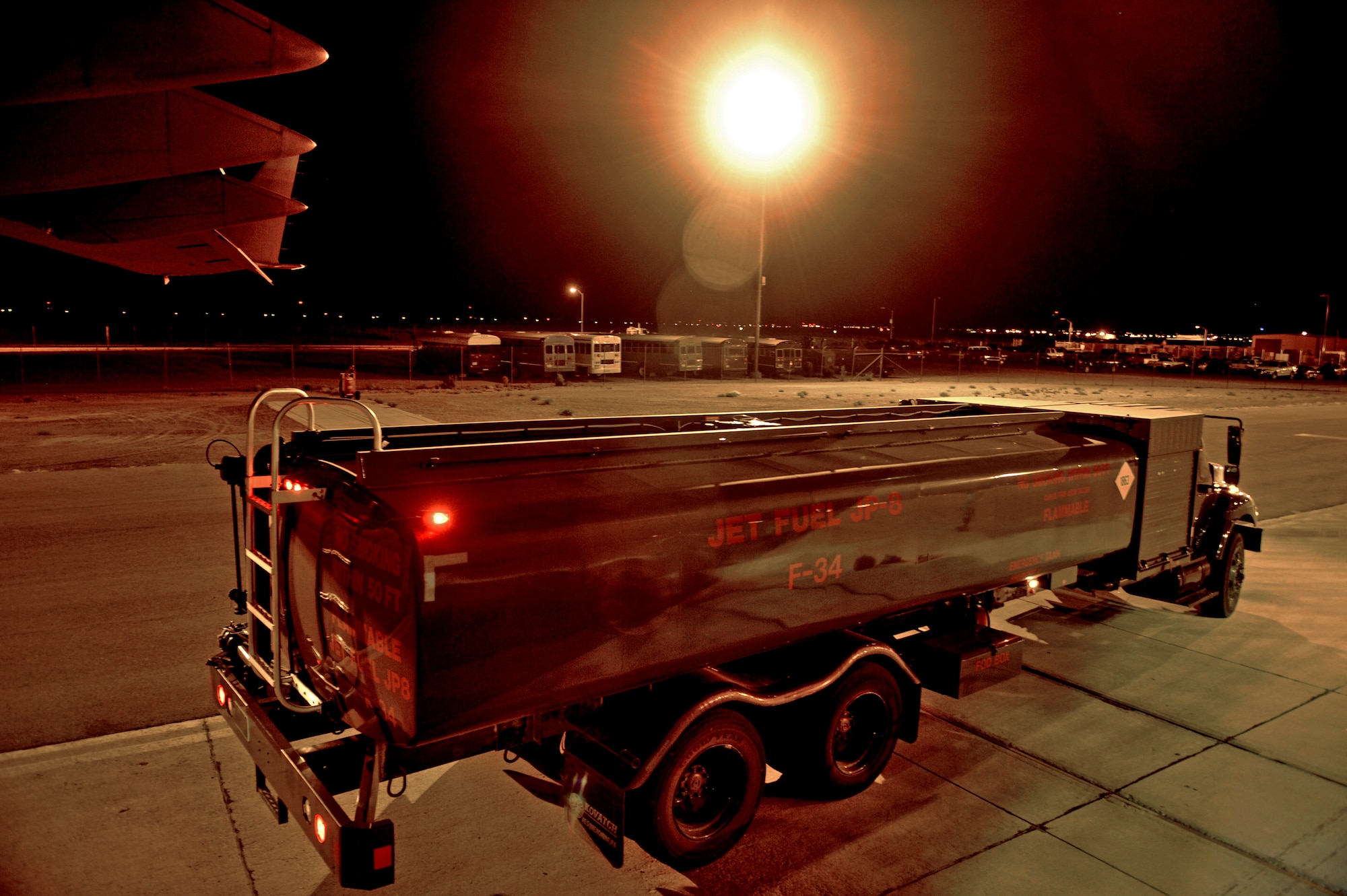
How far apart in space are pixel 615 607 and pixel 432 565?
3.25ft

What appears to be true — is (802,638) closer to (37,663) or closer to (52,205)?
(37,663)

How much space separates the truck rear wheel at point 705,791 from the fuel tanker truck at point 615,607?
0.02m

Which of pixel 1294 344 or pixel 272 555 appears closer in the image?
pixel 272 555

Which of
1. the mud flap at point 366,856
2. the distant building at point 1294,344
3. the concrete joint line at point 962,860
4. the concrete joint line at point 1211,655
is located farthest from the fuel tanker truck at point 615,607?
the distant building at point 1294,344

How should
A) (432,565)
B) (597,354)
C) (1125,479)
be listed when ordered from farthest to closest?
(597,354), (1125,479), (432,565)

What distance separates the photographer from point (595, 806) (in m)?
4.28

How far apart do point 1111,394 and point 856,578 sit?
136 feet

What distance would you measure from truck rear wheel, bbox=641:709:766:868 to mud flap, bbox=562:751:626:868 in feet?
0.79

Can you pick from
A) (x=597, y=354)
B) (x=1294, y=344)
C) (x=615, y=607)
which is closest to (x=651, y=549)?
(x=615, y=607)

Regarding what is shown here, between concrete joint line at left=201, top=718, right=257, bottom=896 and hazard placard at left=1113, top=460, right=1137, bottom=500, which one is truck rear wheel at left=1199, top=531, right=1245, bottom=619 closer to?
hazard placard at left=1113, top=460, right=1137, bottom=500

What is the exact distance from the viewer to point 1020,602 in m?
10.1

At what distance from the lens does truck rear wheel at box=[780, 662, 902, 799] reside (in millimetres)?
5203

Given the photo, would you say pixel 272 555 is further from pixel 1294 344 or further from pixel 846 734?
pixel 1294 344

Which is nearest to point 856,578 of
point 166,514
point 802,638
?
point 802,638
